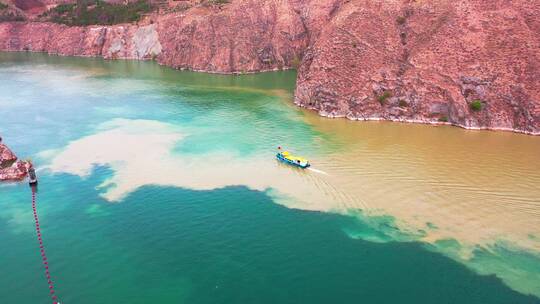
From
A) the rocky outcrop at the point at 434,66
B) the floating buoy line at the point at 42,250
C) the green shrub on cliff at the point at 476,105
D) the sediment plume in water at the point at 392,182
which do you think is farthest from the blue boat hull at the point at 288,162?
the green shrub on cliff at the point at 476,105

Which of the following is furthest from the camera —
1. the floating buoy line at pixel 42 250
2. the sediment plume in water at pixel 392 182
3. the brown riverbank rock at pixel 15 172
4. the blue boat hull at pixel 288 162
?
the blue boat hull at pixel 288 162

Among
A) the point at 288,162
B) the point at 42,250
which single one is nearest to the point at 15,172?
the point at 42,250

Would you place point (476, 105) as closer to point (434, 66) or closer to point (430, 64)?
point (434, 66)

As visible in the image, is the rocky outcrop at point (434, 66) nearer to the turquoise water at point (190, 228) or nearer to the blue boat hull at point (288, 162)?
the turquoise water at point (190, 228)

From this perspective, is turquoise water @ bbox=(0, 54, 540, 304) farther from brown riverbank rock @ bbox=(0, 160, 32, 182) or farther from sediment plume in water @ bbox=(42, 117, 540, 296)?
brown riverbank rock @ bbox=(0, 160, 32, 182)

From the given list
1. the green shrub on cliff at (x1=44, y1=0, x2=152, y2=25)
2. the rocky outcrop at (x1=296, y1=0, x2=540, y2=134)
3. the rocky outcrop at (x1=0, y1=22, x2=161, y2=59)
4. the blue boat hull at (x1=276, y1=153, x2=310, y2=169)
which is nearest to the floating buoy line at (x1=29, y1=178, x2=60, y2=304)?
the blue boat hull at (x1=276, y1=153, x2=310, y2=169)

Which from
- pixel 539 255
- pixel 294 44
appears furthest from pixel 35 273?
pixel 294 44

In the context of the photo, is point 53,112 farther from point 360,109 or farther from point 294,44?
point 294,44
